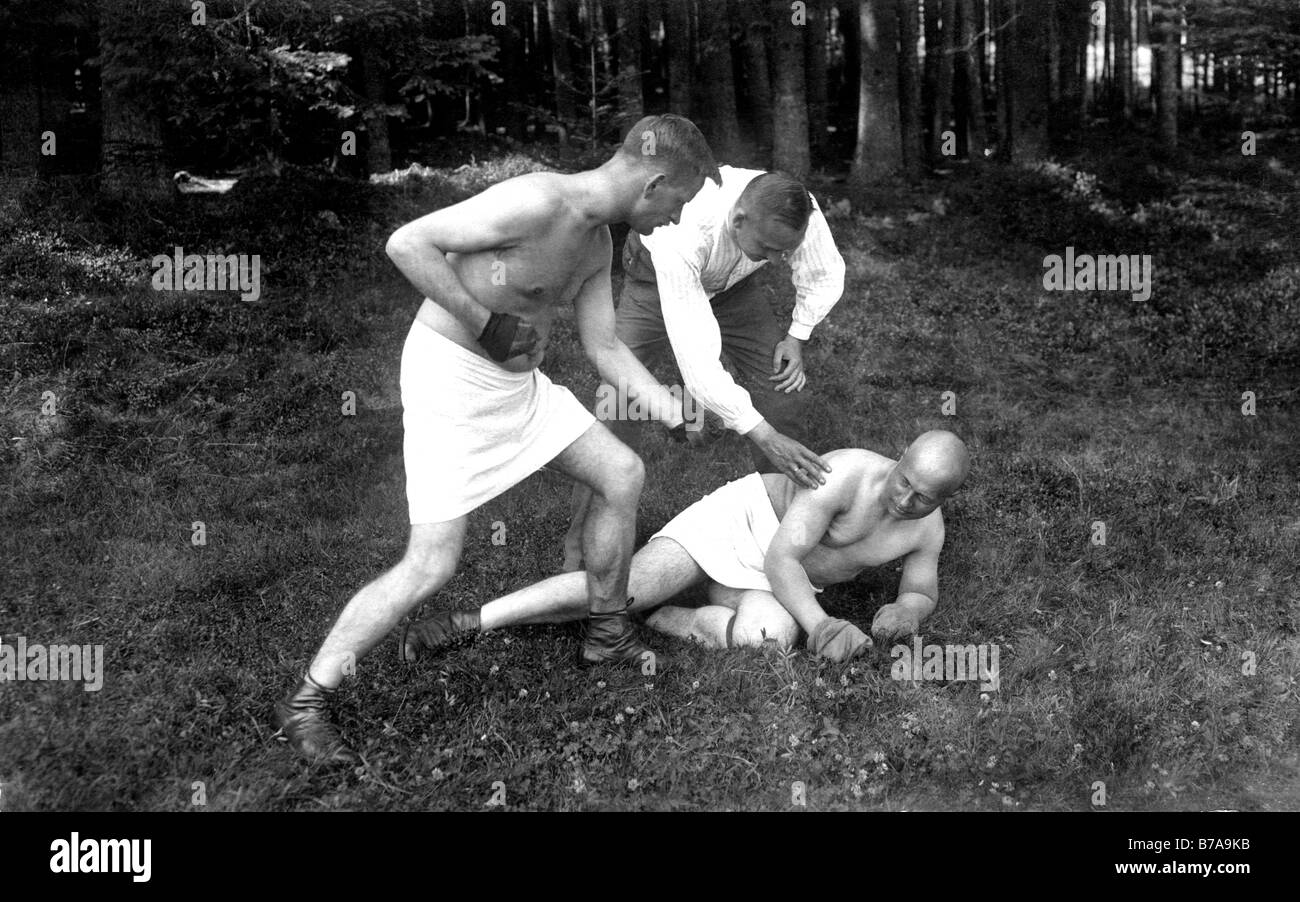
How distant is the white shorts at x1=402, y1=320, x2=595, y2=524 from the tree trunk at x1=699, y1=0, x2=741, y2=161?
10801 millimetres

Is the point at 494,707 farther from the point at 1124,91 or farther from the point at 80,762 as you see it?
the point at 1124,91

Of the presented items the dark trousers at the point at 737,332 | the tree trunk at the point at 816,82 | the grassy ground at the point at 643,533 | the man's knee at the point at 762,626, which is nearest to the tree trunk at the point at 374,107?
the grassy ground at the point at 643,533

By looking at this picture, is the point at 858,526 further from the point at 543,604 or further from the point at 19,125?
the point at 19,125

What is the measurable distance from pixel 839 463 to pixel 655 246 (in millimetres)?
1364

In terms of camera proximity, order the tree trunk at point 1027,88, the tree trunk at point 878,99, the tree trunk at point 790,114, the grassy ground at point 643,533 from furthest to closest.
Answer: the tree trunk at point 1027,88 < the tree trunk at point 878,99 < the tree trunk at point 790,114 < the grassy ground at point 643,533

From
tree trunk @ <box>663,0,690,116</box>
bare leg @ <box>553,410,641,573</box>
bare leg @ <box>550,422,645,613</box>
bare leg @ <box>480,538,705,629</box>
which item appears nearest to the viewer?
bare leg @ <box>550,422,645,613</box>

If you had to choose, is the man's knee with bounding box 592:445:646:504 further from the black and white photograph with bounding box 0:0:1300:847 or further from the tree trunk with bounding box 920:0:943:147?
the tree trunk with bounding box 920:0:943:147

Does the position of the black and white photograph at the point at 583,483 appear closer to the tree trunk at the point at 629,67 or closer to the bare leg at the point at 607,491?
the bare leg at the point at 607,491

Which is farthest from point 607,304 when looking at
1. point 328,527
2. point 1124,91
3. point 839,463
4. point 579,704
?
point 1124,91

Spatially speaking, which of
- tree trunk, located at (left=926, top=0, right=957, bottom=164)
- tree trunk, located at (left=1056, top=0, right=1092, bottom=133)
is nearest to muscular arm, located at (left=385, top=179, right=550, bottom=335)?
tree trunk, located at (left=1056, top=0, right=1092, bottom=133)

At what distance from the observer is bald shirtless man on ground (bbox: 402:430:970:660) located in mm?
5121

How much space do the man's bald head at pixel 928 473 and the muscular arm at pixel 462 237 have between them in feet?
6.44

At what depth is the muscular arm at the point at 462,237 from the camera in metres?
4.21

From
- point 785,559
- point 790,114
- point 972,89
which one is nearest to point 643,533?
point 785,559
